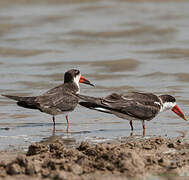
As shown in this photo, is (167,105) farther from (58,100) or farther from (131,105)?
(58,100)

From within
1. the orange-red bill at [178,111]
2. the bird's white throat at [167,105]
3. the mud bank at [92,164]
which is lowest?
the mud bank at [92,164]

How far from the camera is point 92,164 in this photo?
529 centimetres

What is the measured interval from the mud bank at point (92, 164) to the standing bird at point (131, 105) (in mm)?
1677

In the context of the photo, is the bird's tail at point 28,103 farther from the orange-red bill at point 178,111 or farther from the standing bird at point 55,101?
the orange-red bill at point 178,111

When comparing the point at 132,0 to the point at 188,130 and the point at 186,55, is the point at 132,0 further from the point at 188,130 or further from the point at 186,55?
the point at 188,130

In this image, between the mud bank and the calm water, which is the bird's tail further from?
the mud bank

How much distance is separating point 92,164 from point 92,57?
8.79 m

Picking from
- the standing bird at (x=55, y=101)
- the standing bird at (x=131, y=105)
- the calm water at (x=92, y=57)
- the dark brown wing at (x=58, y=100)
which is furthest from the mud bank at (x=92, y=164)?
the dark brown wing at (x=58, y=100)

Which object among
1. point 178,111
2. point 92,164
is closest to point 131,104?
point 178,111

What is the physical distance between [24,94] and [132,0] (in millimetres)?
11536

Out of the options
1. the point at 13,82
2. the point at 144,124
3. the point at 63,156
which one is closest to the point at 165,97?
the point at 144,124

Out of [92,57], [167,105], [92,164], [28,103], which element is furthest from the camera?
[92,57]

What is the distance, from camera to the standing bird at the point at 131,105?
7.59m

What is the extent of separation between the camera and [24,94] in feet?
34.8
